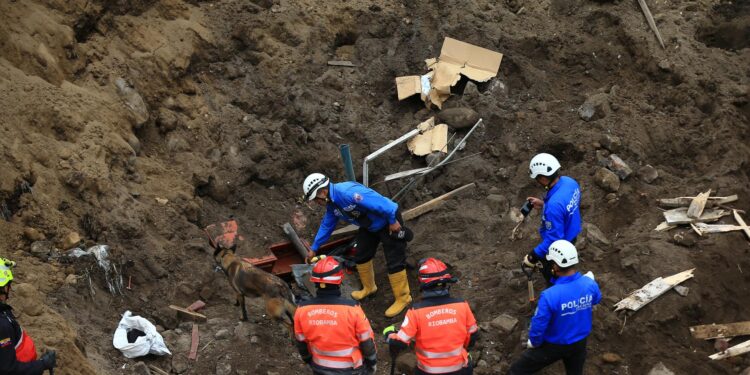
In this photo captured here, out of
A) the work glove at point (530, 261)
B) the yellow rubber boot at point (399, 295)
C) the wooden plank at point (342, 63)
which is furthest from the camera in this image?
the wooden plank at point (342, 63)

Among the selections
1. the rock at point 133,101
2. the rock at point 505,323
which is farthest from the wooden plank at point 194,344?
the rock at point 133,101

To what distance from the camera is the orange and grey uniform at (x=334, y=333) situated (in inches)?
225

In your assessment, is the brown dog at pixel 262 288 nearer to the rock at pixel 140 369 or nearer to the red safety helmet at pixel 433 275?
the rock at pixel 140 369

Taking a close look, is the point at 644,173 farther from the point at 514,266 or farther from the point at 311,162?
the point at 311,162

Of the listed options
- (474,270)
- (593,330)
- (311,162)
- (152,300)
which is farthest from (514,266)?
(152,300)

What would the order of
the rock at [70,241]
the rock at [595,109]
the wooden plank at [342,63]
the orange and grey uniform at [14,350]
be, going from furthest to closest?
the wooden plank at [342,63] < the rock at [595,109] < the rock at [70,241] < the orange and grey uniform at [14,350]

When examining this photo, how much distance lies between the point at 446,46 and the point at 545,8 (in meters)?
2.22

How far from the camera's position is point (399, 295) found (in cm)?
865

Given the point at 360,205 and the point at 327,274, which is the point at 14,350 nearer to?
the point at 327,274

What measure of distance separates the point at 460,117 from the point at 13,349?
7558 mm

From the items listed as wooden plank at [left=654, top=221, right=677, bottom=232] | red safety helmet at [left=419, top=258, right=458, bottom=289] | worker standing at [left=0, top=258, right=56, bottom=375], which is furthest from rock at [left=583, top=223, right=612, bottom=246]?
worker standing at [left=0, top=258, right=56, bottom=375]

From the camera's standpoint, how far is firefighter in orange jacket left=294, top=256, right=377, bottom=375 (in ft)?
18.8

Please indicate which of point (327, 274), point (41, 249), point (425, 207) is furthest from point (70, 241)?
point (425, 207)

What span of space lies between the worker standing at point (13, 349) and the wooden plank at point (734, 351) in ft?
20.2
